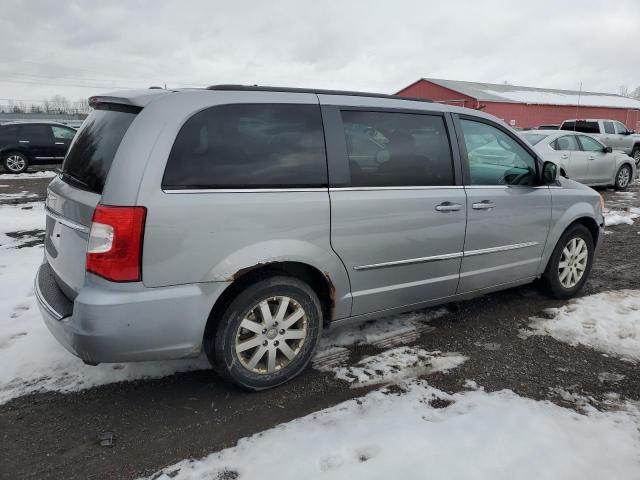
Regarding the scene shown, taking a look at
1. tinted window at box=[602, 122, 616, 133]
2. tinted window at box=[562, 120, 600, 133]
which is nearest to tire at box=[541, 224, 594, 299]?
tinted window at box=[562, 120, 600, 133]

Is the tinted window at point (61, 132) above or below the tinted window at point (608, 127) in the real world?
below

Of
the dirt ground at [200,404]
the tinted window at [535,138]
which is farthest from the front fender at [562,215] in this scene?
the tinted window at [535,138]

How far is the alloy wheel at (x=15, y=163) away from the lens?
14.5 m

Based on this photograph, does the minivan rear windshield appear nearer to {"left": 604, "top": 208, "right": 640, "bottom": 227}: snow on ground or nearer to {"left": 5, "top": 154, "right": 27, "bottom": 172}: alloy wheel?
{"left": 604, "top": 208, "right": 640, "bottom": 227}: snow on ground

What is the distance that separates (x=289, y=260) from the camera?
2.83 metres

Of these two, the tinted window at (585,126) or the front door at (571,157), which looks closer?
the front door at (571,157)

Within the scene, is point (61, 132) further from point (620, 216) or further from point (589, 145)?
point (620, 216)

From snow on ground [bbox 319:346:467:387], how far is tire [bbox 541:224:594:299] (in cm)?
158

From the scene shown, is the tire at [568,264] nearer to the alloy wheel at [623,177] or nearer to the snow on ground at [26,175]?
the alloy wheel at [623,177]

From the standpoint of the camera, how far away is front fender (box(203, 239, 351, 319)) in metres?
2.66

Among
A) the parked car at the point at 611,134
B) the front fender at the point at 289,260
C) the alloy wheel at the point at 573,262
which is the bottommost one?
the alloy wheel at the point at 573,262

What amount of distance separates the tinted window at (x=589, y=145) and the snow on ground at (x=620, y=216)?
2.44 metres

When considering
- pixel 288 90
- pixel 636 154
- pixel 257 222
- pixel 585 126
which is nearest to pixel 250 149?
pixel 257 222

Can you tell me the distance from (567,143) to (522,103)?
23361 millimetres
